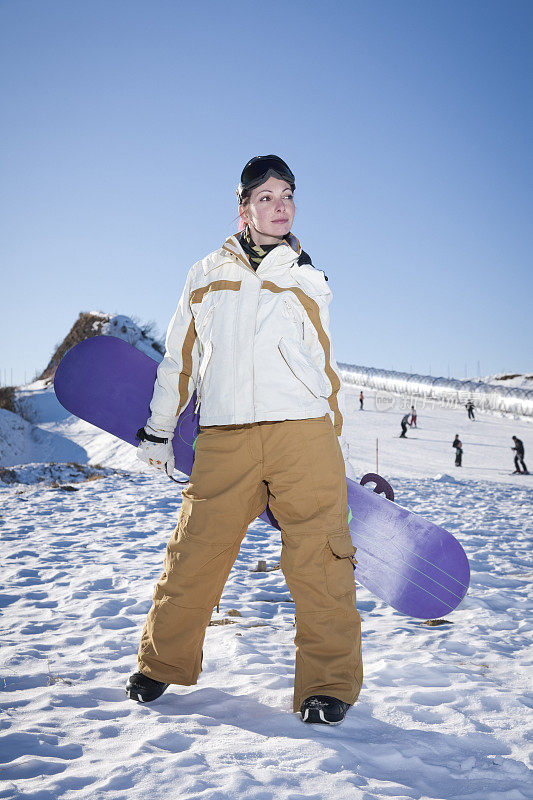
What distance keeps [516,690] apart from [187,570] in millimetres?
1572

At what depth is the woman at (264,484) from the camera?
1947 millimetres

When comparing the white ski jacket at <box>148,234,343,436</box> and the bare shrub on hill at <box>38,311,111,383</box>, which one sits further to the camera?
the bare shrub on hill at <box>38,311,111,383</box>

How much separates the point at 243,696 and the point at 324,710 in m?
0.46

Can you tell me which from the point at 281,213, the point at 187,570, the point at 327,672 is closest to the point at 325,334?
the point at 281,213

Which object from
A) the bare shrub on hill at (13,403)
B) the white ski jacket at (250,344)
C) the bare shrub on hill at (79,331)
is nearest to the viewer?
the white ski jacket at (250,344)

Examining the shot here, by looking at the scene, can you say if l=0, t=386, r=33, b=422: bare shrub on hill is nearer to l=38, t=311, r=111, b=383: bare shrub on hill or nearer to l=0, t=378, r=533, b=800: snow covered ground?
l=38, t=311, r=111, b=383: bare shrub on hill

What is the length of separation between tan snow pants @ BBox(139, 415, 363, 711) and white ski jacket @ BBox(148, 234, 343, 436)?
0.32ft

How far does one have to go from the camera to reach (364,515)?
2.72 m

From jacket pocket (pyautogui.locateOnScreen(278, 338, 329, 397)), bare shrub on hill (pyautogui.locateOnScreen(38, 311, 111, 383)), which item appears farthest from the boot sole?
bare shrub on hill (pyautogui.locateOnScreen(38, 311, 111, 383))

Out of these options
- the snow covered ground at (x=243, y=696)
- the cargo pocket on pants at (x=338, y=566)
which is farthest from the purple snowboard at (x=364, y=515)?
the cargo pocket on pants at (x=338, y=566)

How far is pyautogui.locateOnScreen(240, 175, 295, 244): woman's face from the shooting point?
7.53 feet

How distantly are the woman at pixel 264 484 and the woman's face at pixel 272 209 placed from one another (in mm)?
165

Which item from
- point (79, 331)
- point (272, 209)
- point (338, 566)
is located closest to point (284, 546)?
point (338, 566)

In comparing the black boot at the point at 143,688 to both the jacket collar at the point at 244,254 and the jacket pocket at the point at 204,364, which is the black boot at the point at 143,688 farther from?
the jacket collar at the point at 244,254
